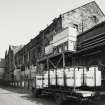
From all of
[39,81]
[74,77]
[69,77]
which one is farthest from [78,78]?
[39,81]

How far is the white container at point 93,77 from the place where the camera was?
10859 mm

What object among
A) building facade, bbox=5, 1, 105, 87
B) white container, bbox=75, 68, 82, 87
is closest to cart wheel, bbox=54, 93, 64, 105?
white container, bbox=75, 68, 82, 87

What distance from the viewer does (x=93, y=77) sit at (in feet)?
35.7

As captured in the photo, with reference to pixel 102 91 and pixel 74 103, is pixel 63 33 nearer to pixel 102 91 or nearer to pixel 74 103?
pixel 74 103

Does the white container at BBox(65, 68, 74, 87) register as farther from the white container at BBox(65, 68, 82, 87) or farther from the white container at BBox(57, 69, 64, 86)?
the white container at BBox(57, 69, 64, 86)

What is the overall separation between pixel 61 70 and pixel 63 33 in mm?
7018

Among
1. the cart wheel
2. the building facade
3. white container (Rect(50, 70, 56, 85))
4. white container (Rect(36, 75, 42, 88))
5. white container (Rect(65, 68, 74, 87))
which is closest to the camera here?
white container (Rect(65, 68, 74, 87))

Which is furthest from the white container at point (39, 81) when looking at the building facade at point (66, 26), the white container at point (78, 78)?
the white container at point (78, 78)

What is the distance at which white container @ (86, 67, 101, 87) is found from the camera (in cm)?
1086

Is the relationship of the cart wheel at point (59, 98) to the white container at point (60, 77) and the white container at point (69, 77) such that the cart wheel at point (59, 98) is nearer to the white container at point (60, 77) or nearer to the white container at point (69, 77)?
the white container at point (60, 77)

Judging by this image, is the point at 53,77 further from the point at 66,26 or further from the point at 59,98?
the point at 66,26

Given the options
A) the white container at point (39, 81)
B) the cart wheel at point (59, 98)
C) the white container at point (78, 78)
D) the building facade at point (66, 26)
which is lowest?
the cart wheel at point (59, 98)

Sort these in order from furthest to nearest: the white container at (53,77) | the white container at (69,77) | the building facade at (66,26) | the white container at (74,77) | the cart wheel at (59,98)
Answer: the building facade at (66,26) → the white container at (53,77) → the cart wheel at (59,98) → the white container at (69,77) → the white container at (74,77)

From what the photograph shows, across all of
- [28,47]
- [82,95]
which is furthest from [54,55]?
[28,47]
